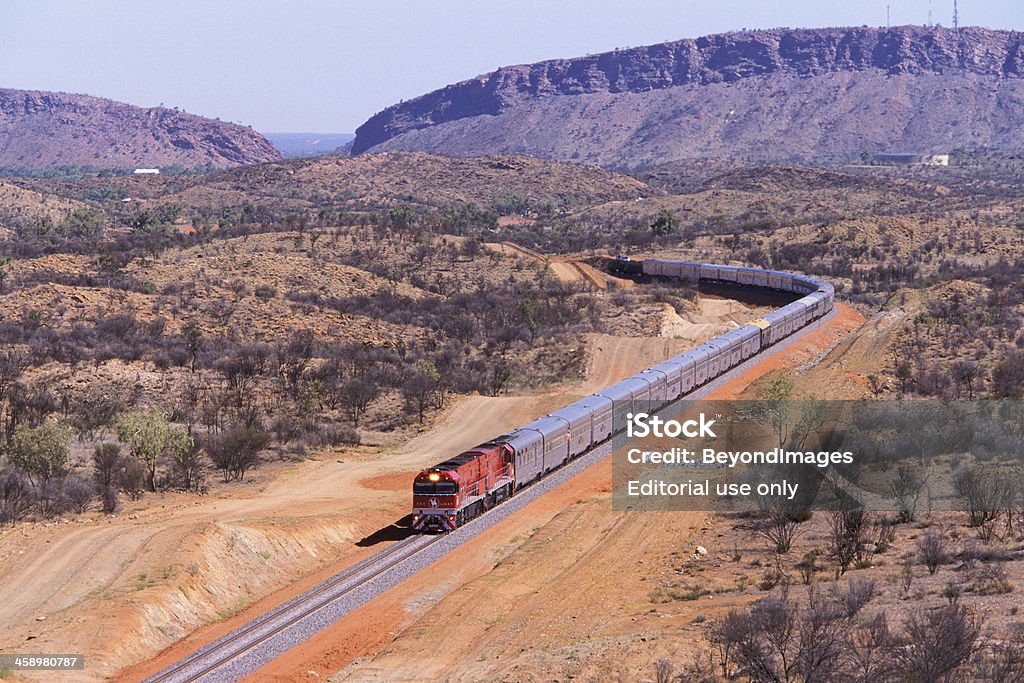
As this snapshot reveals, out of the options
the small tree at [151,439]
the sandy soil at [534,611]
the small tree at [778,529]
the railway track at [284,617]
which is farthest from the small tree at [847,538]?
the small tree at [151,439]

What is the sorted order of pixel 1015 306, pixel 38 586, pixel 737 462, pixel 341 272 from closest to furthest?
pixel 38 586, pixel 737 462, pixel 1015 306, pixel 341 272

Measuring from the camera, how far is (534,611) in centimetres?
2673

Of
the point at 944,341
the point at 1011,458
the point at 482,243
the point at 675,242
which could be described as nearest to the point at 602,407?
the point at 1011,458

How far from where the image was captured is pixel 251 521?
3416 cm

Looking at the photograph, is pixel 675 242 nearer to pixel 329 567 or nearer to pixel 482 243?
pixel 482 243

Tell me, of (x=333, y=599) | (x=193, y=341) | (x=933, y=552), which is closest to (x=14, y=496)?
(x=333, y=599)

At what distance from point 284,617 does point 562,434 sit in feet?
52.3

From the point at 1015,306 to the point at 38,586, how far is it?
64.0 m

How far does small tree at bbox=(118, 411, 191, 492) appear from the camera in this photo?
40.3 m

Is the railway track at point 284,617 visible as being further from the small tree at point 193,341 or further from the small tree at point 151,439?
the small tree at point 193,341

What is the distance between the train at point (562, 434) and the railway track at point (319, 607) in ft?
1.73

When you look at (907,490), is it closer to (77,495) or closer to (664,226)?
(77,495)

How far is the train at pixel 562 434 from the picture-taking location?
111 feet

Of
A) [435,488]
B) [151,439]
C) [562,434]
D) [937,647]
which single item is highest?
[937,647]
